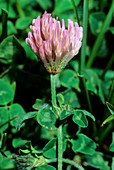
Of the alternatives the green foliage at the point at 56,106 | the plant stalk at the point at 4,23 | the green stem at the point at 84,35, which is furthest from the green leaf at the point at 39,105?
the plant stalk at the point at 4,23

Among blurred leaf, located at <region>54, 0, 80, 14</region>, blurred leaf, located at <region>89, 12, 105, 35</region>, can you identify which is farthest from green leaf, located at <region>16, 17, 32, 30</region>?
blurred leaf, located at <region>89, 12, 105, 35</region>

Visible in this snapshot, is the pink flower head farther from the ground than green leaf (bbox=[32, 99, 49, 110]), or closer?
farther from the ground

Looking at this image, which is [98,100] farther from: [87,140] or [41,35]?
[41,35]

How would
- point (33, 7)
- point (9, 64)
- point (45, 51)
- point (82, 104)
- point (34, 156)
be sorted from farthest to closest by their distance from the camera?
point (33, 7), point (9, 64), point (82, 104), point (34, 156), point (45, 51)

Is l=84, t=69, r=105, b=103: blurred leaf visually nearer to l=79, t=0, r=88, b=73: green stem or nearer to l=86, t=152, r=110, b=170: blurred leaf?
l=79, t=0, r=88, b=73: green stem

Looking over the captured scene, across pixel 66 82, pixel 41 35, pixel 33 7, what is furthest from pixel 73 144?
pixel 33 7

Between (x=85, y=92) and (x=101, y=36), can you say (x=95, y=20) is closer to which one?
(x=101, y=36)

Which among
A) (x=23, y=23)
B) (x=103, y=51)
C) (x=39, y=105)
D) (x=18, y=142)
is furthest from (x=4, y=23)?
(x=103, y=51)
